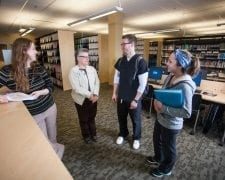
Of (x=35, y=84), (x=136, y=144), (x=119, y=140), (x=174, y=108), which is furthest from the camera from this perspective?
(x=119, y=140)

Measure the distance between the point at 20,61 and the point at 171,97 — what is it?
53.6 inches

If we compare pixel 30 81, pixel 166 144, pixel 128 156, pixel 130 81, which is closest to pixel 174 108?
pixel 166 144

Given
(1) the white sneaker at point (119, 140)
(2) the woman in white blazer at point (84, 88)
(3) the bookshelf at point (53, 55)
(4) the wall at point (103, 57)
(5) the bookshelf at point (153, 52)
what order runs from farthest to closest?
(5) the bookshelf at point (153, 52) < (4) the wall at point (103, 57) < (3) the bookshelf at point (53, 55) < (1) the white sneaker at point (119, 140) < (2) the woman in white blazer at point (84, 88)

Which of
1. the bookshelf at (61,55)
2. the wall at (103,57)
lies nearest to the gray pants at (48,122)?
the bookshelf at (61,55)

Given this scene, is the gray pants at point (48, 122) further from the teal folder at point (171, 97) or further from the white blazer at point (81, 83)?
the teal folder at point (171, 97)

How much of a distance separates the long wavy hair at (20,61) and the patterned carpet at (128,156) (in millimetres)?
1225

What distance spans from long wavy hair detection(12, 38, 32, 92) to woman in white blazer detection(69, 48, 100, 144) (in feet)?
2.59

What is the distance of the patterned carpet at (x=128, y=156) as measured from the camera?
1925mm

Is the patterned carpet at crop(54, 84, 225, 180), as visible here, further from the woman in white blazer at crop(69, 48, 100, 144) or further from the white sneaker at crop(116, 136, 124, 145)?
the woman in white blazer at crop(69, 48, 100, 144)

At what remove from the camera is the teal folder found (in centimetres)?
133

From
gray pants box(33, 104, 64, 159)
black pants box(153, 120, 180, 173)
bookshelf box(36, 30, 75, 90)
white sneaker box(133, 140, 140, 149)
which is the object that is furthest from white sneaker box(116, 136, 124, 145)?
bookshelf box(36, 30, 75, 90)

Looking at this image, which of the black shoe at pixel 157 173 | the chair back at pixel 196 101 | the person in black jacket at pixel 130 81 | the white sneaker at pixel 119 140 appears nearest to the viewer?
the black shoe at pixel 157 173

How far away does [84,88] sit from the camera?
2.26m

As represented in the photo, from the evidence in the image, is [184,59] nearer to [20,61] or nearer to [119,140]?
[20,61]
